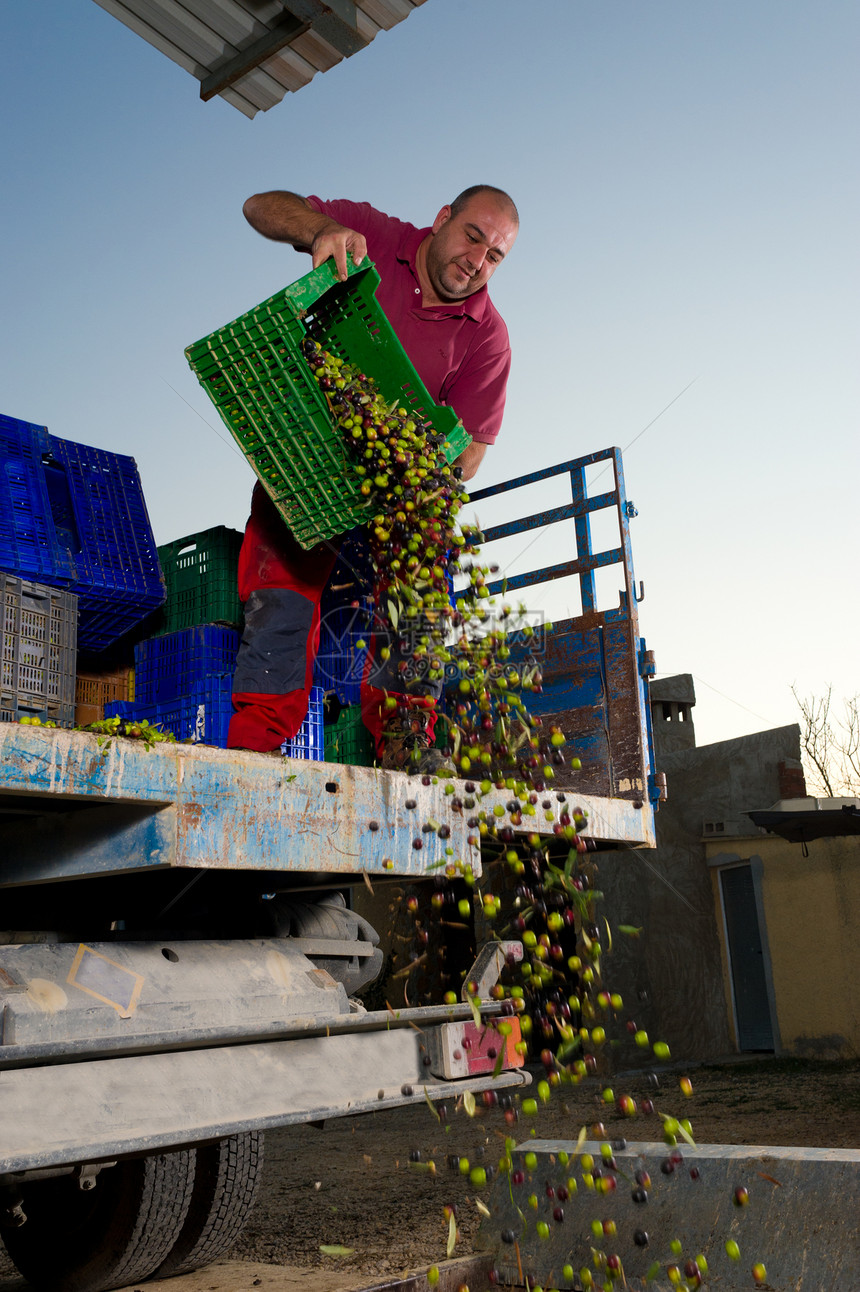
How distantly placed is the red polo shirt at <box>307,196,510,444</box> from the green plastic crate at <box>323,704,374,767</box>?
1.19 meters

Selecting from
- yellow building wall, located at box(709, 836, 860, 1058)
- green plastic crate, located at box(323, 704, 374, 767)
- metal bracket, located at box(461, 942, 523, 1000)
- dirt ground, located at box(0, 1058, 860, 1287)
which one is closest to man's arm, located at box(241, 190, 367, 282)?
green plastic crate, located at box(323, 704, 374, 767)

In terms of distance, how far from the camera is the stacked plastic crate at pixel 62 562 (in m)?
3.31

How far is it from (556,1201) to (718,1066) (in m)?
9.30

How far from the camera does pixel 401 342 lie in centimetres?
377

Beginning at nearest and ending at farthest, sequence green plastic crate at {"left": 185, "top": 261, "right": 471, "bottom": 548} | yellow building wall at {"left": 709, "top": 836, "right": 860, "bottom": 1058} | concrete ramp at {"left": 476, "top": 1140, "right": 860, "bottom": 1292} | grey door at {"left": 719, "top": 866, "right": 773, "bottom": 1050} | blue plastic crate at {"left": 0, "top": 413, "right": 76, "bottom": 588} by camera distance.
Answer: concrete ramp at {"left": 476, "top": 1140, "right": 860, "bottom": 1292} < green plastic crate at {"left": 185, "top": 261, "right": 471, "bottom": 548} < blue plastic crate at {"left": 0, "top": 413, "right": 76, "bottom": 588} < yellow building wall at {"left": 709, "top": 836, "right": 860, "bottom": 1058} < grey door at {"left": 719, "top": 866, "right": 773, "bottom": 1050}

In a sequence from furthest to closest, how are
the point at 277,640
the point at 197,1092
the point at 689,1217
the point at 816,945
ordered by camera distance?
1. the point at 816,945
2. the point at 277,640
3. the point at 689,1217
4. the point at 197,1092

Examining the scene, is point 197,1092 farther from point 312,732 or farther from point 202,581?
point 202,581

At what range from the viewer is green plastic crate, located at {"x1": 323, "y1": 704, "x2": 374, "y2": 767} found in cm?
412

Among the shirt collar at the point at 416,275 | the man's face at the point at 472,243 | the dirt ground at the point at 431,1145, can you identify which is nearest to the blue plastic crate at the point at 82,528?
the shirt collar at the point at 416,275

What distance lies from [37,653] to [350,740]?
1.28 metres

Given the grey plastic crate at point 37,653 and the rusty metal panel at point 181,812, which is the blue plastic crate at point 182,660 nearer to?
the grey plastic crate at point 37,653

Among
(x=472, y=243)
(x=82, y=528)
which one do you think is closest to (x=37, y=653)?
(x=82, y=528)

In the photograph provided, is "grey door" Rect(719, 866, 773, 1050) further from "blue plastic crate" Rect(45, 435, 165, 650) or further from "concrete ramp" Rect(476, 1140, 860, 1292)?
"blue plastic crate" Rect(45, 435, 165, 650)

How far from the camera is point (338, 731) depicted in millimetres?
4188
